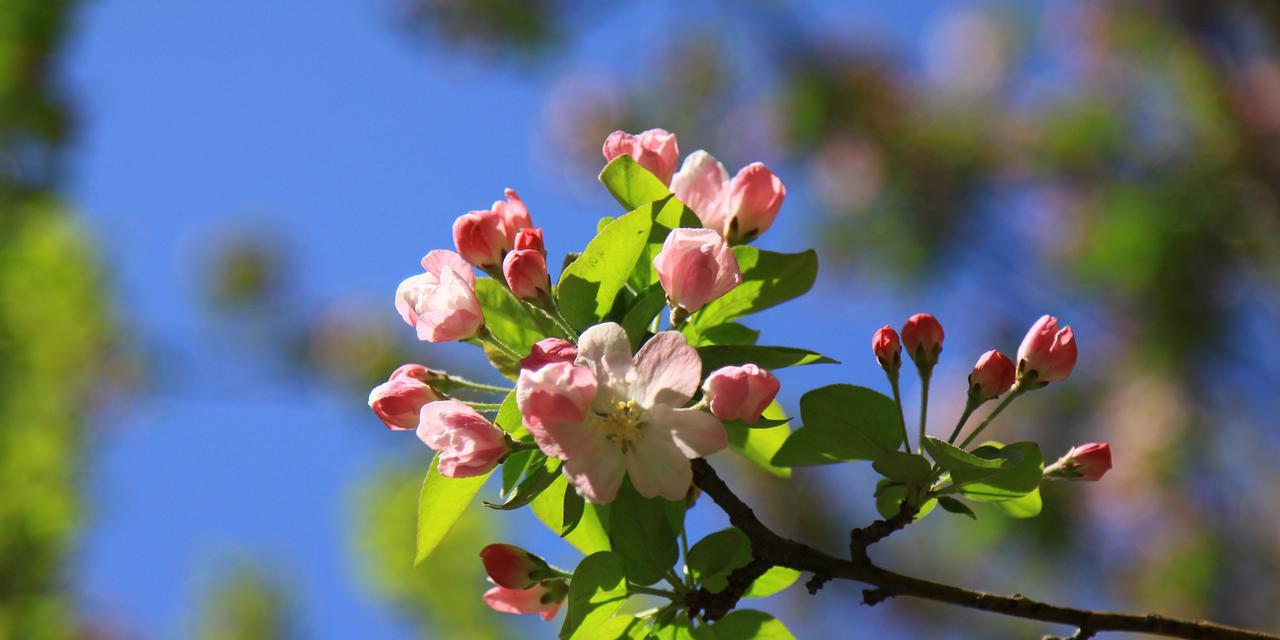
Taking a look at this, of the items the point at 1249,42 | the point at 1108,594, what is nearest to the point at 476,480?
the point at 1108,594

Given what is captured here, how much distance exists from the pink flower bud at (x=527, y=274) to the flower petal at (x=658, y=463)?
0.59 ft

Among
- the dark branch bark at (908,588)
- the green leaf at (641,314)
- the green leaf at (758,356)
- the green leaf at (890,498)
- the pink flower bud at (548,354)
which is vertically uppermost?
the green leaf at (641,314)

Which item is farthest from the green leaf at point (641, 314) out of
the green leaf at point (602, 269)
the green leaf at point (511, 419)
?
the green leaf at point (511, 419)

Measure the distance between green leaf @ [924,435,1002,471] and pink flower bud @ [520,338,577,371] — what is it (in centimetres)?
30

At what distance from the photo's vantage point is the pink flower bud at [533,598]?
3.37ft

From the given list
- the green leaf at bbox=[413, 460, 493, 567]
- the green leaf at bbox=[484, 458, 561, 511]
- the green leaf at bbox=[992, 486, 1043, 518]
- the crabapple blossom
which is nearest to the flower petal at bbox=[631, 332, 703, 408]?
the crabapple blossom

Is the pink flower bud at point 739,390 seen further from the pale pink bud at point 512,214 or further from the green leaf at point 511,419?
the pale pink bud at point 512,214

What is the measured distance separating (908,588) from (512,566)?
0.35 metres

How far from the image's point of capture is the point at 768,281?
40.8 inches

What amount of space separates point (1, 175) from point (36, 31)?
1.52 feet

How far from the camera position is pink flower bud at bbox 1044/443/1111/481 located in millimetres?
1011

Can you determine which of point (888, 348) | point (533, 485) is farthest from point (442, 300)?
point (888, 348)

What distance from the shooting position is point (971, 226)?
16.5 feet

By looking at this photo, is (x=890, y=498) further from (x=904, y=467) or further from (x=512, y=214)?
(x=512, y=214)
